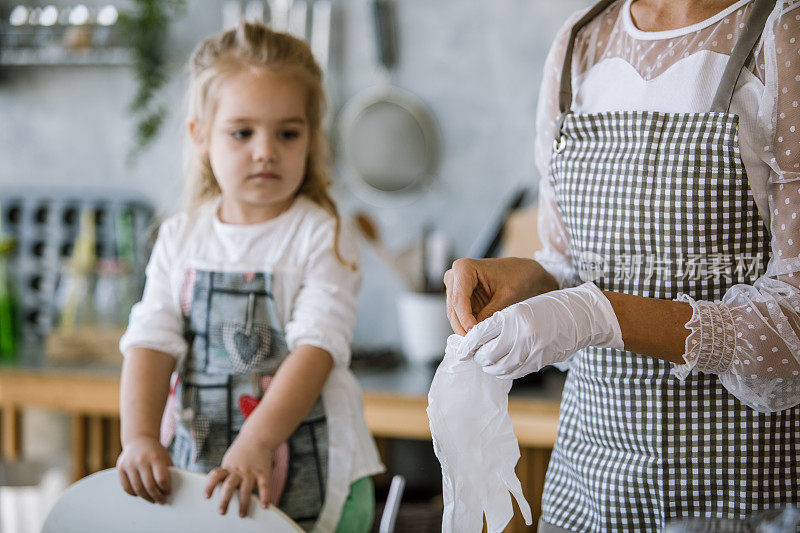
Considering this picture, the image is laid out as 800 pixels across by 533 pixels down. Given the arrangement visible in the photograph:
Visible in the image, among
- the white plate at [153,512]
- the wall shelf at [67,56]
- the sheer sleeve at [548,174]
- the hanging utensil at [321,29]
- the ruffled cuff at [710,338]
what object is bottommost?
the white plate at [153,512]

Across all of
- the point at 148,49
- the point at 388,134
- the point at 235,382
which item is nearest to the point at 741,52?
the point at 235,382

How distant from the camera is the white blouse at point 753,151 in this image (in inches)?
32.7

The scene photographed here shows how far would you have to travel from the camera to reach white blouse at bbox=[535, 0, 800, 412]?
83cm

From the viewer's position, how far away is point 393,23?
7.75ft

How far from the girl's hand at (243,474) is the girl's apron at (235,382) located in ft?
0.37

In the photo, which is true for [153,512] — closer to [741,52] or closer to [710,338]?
[710,338]

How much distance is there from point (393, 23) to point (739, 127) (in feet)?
5.32

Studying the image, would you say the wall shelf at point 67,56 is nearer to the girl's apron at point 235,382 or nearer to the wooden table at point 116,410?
the wooden table at point 116,410

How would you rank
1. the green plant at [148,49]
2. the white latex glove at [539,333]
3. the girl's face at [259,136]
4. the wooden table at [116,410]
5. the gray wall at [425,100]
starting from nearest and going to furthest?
the white latex glove at [539,333], the girl's face at [259,136], the wooden table at [116,410], the gray wall at [425,100], the green plant at [148,49]

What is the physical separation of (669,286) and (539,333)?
0.20 meters

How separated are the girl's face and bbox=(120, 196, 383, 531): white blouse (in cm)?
6

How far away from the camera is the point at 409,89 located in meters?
2.37

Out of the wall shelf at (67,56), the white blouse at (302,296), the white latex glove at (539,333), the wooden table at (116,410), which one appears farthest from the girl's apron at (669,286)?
the wall shelf at (67,56)

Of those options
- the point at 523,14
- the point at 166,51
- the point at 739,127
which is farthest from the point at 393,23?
the point at 739,127
